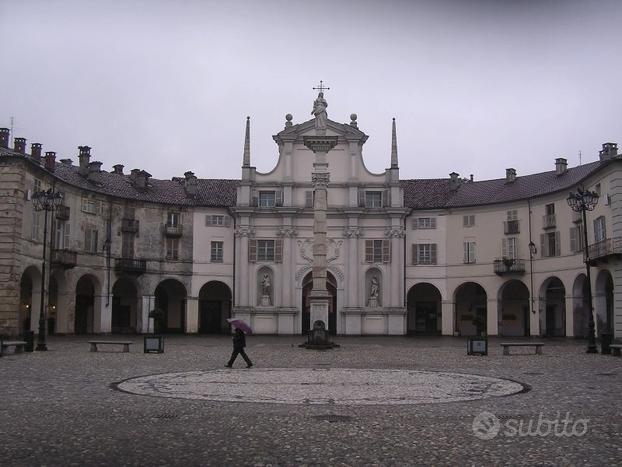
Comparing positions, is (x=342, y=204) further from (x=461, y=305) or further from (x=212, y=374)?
(x=212, y=374)

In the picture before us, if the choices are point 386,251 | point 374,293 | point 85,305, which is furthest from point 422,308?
point 85,305

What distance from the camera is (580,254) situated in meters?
48.4

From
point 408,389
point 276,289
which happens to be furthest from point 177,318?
point 408,389

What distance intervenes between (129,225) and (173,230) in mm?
3716

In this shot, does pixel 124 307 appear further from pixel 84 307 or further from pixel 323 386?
pixel 323 386

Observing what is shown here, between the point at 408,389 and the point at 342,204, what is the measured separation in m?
42.3

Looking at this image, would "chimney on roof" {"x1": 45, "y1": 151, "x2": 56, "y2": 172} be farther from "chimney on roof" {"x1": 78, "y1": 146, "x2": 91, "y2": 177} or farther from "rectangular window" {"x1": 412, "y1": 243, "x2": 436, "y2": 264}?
"rectangular window" {"x1": 412, "y1": 243, "x2": 436, "y2": 264}

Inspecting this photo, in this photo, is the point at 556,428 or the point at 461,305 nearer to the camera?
the point at 556,428

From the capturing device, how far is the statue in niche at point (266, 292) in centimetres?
5816

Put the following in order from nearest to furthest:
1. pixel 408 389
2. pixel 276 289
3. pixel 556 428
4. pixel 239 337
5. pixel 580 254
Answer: pixel 556 428 < pixel 408 389 < pixel 239 337 < pixel 580 254 < pixel 276 289

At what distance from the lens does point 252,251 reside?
59.1m

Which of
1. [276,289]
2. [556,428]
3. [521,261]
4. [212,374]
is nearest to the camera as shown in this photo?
[556,428]

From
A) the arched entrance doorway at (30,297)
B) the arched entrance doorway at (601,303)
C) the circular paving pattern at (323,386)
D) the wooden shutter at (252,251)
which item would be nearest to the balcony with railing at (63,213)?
the arched entrance doorway at (30,297)

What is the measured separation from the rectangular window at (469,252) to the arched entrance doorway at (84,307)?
29774 mm
